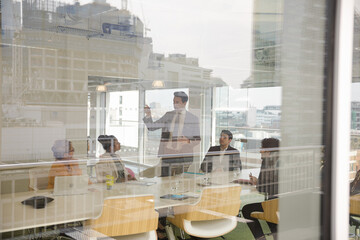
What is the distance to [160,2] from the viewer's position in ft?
14.5

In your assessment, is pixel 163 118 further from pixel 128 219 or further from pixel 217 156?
pixel 128 219

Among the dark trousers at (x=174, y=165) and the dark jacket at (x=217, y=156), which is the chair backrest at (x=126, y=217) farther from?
the dark trousers at (x=174, y=165)

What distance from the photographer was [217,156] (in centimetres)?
299

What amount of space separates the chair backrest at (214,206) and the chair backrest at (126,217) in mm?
265

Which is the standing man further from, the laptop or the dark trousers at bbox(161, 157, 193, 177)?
the laptop

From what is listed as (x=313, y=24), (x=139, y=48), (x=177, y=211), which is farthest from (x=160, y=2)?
(x=313, y=24)

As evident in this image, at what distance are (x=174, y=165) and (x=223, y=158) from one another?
1.17ft

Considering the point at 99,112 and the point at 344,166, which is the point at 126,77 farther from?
the point at 344,166

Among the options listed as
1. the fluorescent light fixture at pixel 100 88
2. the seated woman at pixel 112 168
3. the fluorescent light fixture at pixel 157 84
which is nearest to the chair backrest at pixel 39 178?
the seated woman at pixel 112 168

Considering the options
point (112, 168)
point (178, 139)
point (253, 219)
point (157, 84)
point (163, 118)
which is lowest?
point (253, 219)

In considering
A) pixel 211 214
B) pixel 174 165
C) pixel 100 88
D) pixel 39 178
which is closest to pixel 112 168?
pixel 174 165

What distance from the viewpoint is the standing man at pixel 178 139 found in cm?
284

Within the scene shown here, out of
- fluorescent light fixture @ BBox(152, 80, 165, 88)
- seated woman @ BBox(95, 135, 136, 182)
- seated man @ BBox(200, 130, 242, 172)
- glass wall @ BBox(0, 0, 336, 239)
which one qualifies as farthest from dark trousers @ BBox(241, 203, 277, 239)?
fluorescent light fixture @ BBox(152, 80, 165, 88)

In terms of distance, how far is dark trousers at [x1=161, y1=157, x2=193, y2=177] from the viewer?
268 centimetres
